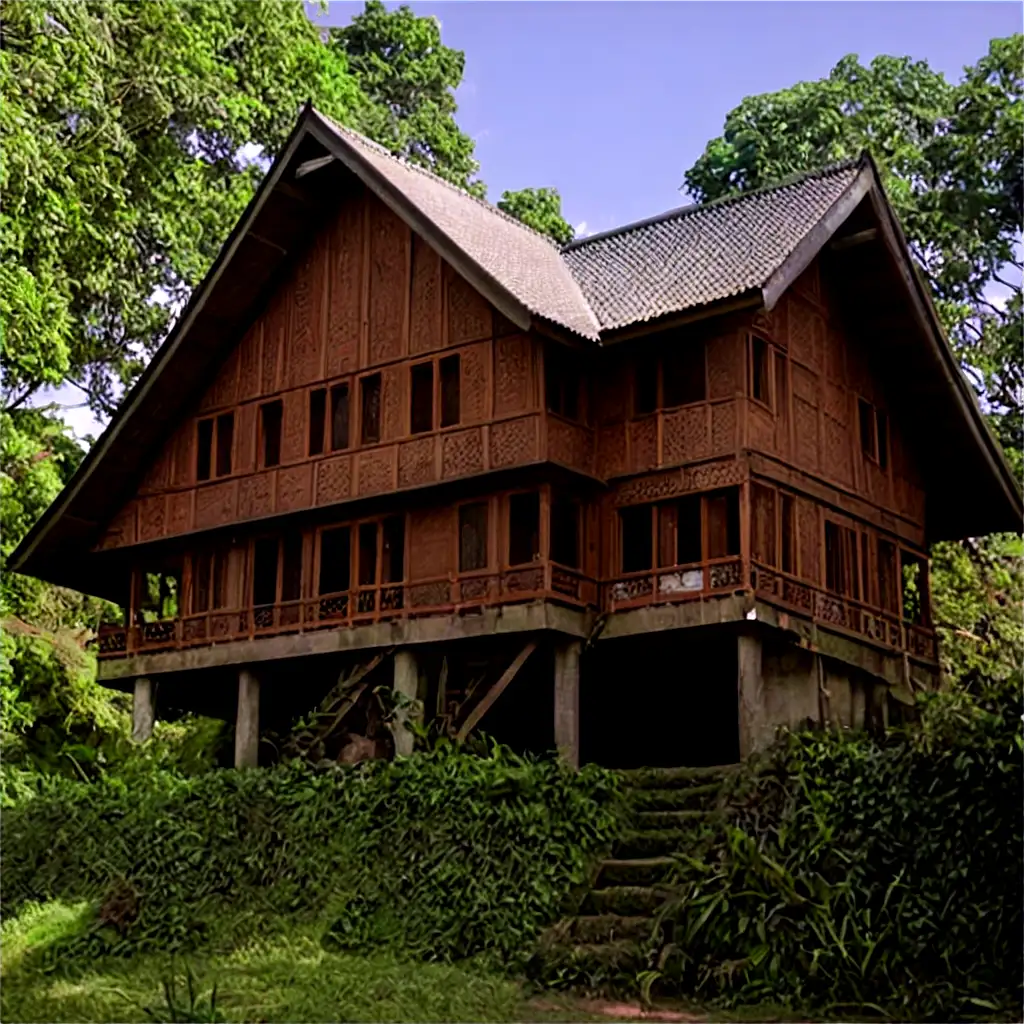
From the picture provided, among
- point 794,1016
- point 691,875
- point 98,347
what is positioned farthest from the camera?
point 98,347

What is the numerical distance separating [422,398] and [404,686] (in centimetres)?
423

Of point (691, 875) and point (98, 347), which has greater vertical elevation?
point (98, 347)

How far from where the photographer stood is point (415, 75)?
44.4 m

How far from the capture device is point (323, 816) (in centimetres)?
1870

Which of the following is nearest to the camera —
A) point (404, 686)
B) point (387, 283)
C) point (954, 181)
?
point (404, 686)

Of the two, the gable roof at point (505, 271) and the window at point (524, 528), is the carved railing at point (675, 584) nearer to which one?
the window at point (524, 528)

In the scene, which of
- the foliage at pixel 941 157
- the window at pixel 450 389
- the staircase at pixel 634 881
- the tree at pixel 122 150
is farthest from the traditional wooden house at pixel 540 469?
the foliage at pixel 941 157

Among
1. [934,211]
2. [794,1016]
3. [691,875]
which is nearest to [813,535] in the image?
[691,875]

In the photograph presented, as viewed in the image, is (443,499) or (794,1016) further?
(443,499)

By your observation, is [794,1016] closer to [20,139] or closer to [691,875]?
[691,875]

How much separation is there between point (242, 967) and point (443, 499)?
8.09 meters

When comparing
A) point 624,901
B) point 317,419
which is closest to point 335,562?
point 317,419

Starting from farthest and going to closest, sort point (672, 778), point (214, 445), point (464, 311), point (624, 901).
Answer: point (214, 445) → point (464, 311) → point (672, 778) → point (624, 901)

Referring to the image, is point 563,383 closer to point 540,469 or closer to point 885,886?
point 540,469
